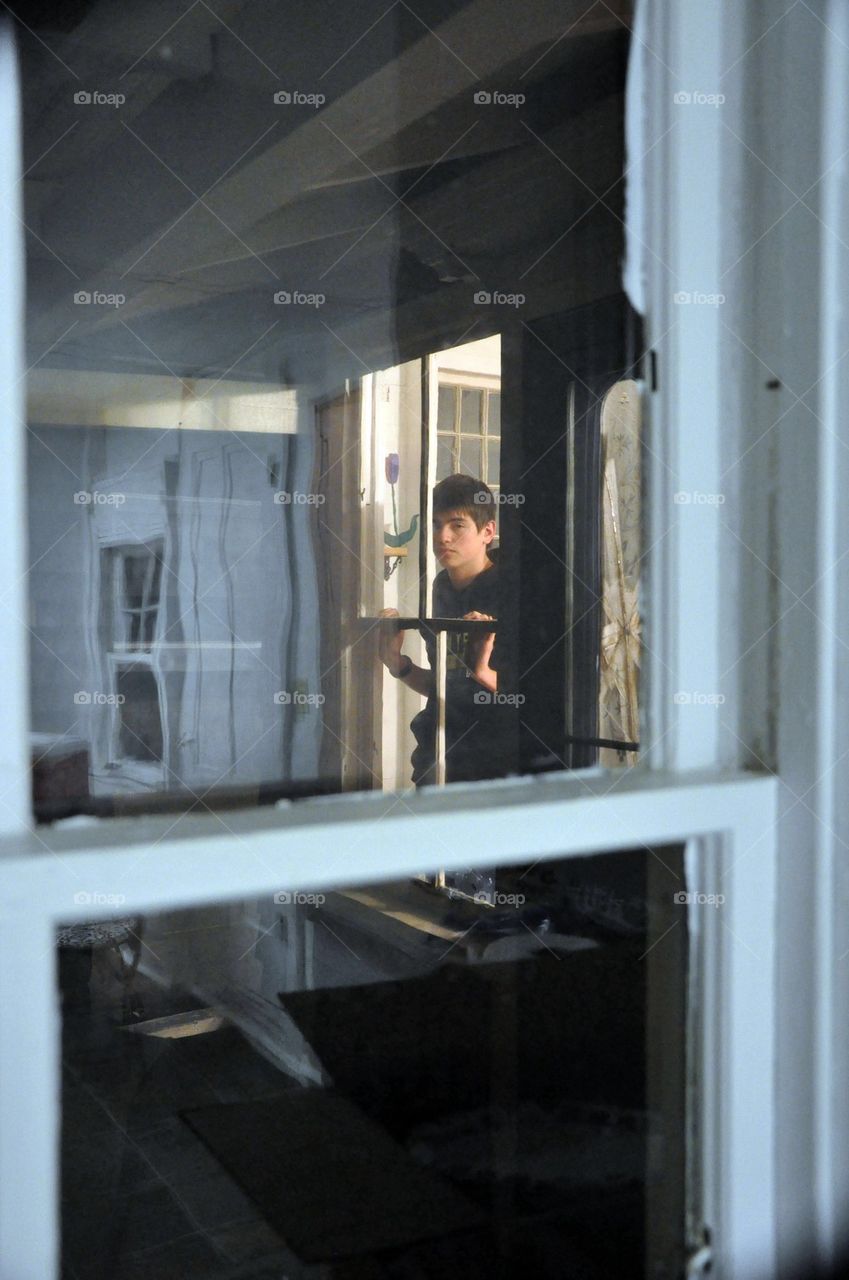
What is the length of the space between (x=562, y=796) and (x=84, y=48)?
1.25 metres

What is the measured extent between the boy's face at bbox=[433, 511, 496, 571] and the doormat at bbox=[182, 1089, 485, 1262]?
54cm

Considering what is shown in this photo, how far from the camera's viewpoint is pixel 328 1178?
0.72 metres

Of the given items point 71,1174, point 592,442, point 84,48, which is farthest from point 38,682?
point 84,48

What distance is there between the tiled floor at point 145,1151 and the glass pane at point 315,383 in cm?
25

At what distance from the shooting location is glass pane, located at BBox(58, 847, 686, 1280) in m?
0.62

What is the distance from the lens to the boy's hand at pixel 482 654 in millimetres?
939

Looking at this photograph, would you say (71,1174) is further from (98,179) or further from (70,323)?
(98,179)

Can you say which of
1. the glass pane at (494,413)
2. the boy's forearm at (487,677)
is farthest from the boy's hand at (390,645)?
the glass pane at (494,413)

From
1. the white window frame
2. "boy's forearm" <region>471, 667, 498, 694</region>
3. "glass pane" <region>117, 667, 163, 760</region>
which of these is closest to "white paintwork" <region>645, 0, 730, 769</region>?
the white window frame

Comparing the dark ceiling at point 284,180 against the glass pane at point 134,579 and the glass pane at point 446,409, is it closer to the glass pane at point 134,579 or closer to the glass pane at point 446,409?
the glass pane at point 446,409

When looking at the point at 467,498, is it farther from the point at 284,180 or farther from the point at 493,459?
the point at 284,180

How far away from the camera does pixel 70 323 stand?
142 cm

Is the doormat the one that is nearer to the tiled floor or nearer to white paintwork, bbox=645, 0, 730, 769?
the tiled floor

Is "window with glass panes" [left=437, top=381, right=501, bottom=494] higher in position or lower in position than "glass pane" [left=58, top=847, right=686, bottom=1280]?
higher
